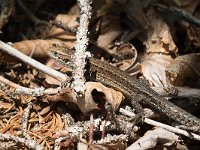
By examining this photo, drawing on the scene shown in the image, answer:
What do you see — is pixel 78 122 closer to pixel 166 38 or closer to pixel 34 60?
pixel 34 60

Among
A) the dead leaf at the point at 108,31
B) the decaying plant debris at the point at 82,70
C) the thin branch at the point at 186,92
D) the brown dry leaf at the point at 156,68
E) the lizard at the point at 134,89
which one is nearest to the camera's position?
the decaying plant debris at the point at 82,70

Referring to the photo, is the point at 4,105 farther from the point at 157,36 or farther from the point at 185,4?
the point at 185,4

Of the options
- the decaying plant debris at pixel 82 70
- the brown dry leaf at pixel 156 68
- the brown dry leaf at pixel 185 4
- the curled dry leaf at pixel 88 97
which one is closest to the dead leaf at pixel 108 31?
the decaying plant debris at pixel 82 70

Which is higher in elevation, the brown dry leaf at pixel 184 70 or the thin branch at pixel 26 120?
the brown dry leaf at pixel 184 70

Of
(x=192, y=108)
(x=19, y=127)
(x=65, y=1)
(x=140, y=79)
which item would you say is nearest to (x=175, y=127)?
(x=192, y=108)

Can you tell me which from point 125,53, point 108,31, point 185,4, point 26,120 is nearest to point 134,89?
point 125,53

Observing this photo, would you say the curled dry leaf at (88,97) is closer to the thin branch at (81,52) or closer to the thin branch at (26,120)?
the thin branch at (81,52)

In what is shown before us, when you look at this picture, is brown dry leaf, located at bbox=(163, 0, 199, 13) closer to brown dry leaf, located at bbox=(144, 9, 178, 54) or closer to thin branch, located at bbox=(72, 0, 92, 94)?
brown dry leaf, located at bbox=(144, 9, 178, 54)

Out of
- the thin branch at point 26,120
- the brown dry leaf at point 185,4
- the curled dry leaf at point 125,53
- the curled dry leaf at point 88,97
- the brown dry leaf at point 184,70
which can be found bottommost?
the thin branch at point 26,120
